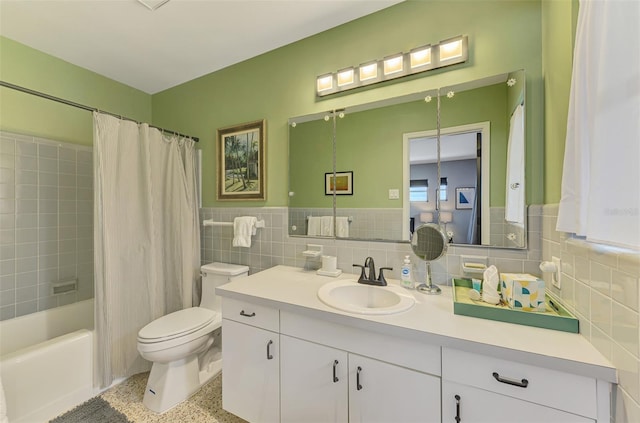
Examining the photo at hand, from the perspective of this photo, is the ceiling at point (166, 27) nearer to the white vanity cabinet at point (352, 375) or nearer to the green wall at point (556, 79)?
the green wall at point (556, 79)

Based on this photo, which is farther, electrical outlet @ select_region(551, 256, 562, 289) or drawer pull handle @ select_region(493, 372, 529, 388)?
electrical outlet @ select_region(551, 256, 562, 289)

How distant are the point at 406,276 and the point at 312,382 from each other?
698 mm

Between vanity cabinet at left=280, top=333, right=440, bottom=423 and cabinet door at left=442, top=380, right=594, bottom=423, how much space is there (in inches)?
1.6

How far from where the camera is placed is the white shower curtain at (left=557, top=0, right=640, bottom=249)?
0.56m

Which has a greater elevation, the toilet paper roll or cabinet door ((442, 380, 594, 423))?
the toilet paper roll

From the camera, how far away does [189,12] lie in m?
1.54

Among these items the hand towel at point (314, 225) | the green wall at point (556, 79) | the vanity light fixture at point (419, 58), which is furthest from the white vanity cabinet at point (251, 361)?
the vanity light fixture at point (419, 58)

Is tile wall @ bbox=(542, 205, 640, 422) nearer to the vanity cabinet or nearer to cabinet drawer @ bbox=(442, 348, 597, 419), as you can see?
cabinet drawer @ bbox=(442, 348, 597, 419)

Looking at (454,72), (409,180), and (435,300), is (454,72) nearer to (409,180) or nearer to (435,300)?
(409,180)

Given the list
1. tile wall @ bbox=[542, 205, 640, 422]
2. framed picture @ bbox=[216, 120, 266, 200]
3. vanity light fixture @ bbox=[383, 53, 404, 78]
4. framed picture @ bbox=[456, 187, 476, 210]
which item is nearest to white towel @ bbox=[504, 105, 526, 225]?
framed picture @ bbox=[456, 187, 476, 210]

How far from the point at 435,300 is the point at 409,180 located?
663 mm

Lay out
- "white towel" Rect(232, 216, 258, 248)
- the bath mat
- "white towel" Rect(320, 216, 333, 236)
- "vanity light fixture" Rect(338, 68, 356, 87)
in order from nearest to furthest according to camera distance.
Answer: the bath mat
"vanity light fixture" Rect(338, 68, 356, 87)
"white towel" Rect(320, 216, 333, 236)
"white towel" Rect(232, 216, 258, 248)

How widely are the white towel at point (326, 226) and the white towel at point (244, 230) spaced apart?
0.56 m

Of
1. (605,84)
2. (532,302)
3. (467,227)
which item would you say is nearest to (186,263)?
Answer: (467,227)
